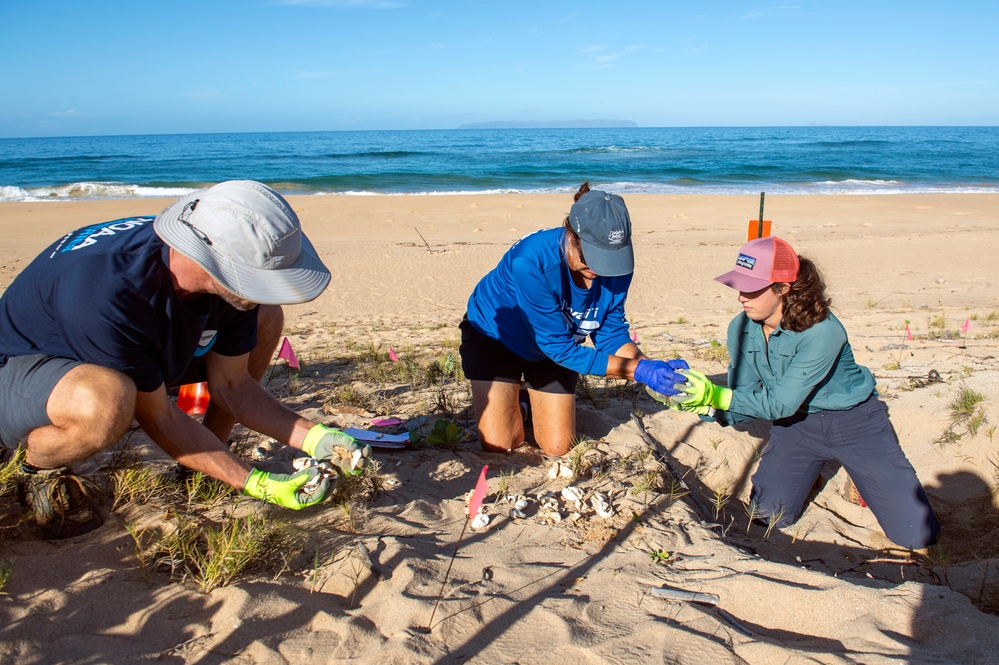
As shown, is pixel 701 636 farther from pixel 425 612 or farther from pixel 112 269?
pixel 112 269

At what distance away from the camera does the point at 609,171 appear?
1031 inches

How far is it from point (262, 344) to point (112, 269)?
1.02m

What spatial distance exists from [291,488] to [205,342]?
0.66 metres

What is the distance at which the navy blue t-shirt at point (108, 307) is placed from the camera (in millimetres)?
2115

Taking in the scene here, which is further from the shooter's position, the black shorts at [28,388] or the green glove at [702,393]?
the green glove at [702,393]

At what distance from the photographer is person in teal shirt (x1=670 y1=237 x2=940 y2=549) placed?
300 centimetres

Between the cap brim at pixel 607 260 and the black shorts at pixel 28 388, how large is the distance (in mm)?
1972

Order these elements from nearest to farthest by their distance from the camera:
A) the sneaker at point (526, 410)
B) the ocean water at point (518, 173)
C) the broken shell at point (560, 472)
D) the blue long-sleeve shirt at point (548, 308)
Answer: the broken shell at point (560, 472) → the blue long-sleeve shirt at point (548, 308) → the sneaker at point (526, 410) → the ocean water at point (518, 173)

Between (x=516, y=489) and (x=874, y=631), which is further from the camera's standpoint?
(x=516, y=489)

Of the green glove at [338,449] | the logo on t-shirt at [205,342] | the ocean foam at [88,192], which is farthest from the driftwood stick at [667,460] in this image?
the ocean foam at [88,192]

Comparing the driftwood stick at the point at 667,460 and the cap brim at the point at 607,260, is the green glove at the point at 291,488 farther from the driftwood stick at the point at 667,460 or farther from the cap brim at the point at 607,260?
the driftwood stick at the point at 667,460

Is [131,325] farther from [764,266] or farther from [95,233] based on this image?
[764,266]

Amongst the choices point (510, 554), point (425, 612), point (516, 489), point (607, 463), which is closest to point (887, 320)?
point (607, 463)

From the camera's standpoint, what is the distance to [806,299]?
301cm
